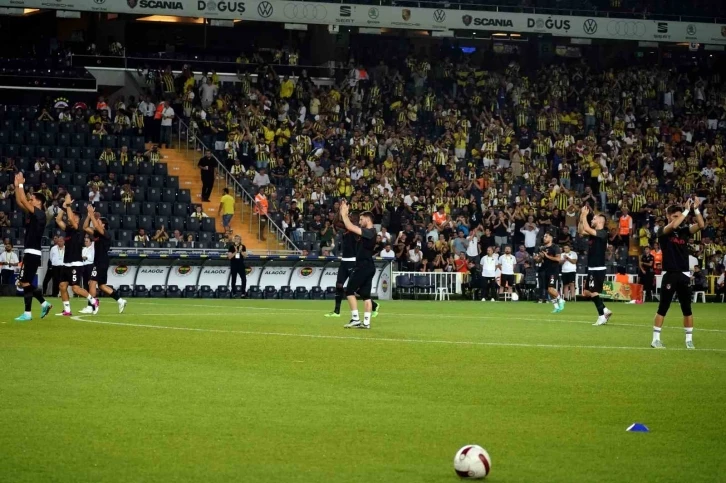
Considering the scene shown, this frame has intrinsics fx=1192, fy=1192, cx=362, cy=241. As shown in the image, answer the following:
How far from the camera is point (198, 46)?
5234cm

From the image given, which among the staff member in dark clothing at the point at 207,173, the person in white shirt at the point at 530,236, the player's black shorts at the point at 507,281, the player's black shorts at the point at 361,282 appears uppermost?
the staff member in dark clothing at the point at 207,173

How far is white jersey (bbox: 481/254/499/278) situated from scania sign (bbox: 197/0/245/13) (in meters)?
15.1

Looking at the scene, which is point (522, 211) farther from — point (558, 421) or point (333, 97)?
point (558, 421)

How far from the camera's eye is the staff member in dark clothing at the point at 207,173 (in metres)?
42.1

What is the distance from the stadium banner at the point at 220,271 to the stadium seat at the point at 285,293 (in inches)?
8.4

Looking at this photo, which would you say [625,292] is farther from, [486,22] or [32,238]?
[32,238]

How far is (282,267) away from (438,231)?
21.6ft

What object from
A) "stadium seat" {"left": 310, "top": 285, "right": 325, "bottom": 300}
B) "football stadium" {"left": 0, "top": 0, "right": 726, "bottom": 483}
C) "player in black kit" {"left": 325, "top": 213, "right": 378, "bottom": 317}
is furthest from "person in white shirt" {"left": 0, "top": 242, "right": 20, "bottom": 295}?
"player in black kit" {"left": 325, "top": 213, "right": 378, "bottom": 317}

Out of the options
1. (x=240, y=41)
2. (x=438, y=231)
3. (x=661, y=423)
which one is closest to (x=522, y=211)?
(x=438, y=231)

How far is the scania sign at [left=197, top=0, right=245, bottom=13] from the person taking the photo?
4725 centimetres

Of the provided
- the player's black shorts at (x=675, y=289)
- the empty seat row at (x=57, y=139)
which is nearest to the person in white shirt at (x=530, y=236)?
the empty seat row at (x=57, y=139)

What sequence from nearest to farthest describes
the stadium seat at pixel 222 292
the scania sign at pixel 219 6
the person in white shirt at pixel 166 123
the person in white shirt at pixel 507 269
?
the stadium seat at pixel 222 292 → the person in white shirt at pixel 507 269 → the person in white shirt at pixel 166 123 → the scania sign at pixel 219 6

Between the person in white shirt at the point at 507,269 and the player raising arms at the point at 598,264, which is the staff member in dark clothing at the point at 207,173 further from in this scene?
the player raising arms at the point at 598,264

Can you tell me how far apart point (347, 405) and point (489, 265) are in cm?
2927
